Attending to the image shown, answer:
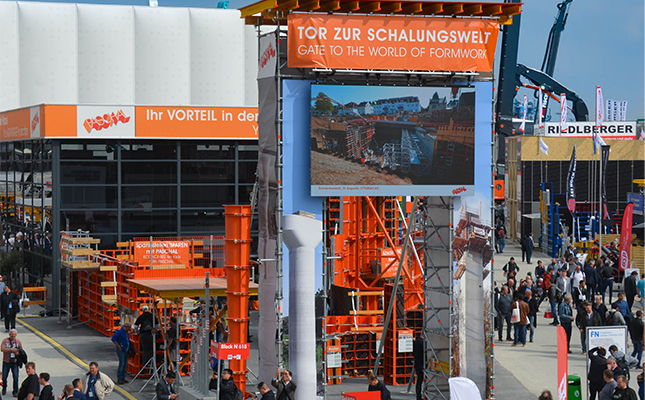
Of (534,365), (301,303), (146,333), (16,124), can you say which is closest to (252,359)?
(146,333)

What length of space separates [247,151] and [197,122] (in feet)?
7.37

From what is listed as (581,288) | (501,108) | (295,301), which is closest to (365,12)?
(295,301)

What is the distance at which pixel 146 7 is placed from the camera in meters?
52.6

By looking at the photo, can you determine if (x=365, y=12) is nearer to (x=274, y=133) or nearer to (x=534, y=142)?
(x=274, y=133)

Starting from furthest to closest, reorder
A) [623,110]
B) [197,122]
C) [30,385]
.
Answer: [623,110]
[197,122]
[30,385]

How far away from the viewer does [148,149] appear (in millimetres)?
31609

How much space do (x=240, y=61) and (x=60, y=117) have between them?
76.0ft

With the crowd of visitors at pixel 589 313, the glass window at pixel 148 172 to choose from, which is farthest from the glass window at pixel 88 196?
the crowd of visitors at pixel 589 313

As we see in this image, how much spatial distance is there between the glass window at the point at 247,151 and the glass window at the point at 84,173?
15.2 ft

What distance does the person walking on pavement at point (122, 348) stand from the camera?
779 inches

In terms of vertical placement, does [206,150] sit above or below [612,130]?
below

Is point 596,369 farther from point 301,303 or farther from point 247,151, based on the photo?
point 247,151

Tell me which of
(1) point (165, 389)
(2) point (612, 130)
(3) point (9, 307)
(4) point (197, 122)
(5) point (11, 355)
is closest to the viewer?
(1) point (165, 389)

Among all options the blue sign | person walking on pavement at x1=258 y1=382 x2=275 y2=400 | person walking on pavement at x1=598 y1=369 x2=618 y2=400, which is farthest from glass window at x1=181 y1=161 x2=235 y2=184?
person walking on pavement at x1=598 y1=369 x2=618 y2=400
